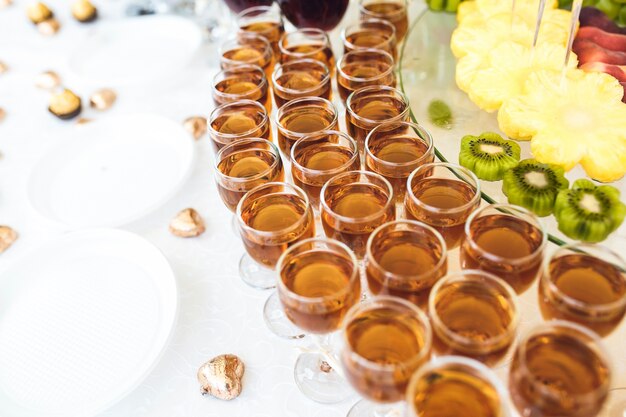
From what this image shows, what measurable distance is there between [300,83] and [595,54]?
2.01 feet

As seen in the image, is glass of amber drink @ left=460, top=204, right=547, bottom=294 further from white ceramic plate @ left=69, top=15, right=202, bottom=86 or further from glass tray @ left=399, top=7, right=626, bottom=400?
white ceramic plate @ left=69, top=15, right=202, bottom=86

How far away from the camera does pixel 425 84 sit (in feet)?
4.46

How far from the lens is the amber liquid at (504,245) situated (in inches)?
31.5

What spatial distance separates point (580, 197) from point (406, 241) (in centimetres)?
30

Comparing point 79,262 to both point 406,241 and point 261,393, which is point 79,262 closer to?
point 261,393

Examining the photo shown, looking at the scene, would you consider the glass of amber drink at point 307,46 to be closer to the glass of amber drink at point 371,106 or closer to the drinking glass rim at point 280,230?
the glass of amber drink at point 371,106

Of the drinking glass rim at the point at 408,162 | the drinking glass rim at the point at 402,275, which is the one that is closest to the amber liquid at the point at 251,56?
the drinking glass rim at the point at 408,162

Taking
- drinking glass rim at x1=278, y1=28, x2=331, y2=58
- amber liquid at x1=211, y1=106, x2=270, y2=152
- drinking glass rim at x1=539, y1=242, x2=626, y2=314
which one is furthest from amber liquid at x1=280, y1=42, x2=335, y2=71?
drinking glass rim at x1=539, y1=242, x2=626, y2=314

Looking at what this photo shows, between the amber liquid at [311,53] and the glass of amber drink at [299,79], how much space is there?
3 centimetres

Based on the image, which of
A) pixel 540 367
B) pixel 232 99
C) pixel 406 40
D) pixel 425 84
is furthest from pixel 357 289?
pixel 406 40

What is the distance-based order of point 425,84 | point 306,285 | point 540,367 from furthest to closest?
point 425,84 → point 306,285 → point 540,367

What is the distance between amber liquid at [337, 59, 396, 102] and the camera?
1.18 m

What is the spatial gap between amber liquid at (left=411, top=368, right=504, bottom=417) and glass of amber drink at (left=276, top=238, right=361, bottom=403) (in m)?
0.16

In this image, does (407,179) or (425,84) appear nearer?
(407,179)
